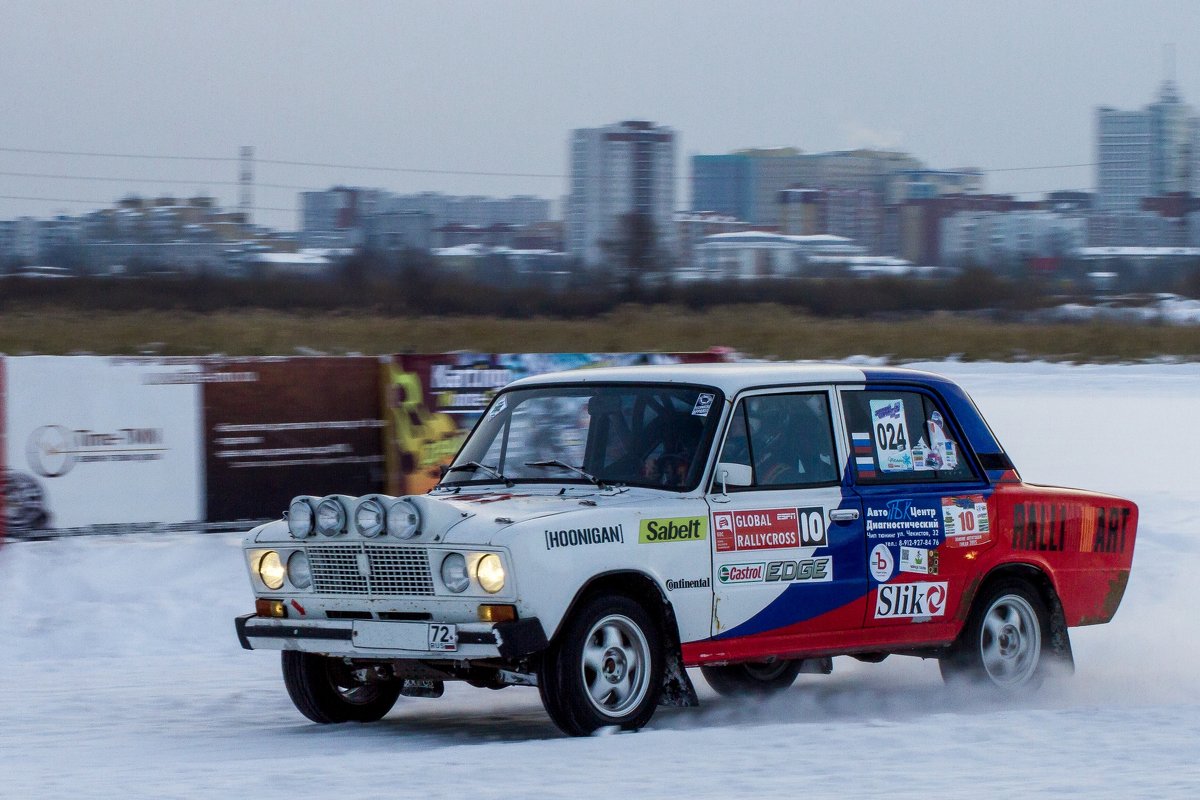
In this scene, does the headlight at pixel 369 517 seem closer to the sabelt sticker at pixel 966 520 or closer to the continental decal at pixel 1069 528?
the sabelt sticker at pixel 966 520

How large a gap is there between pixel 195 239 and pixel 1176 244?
5288cm

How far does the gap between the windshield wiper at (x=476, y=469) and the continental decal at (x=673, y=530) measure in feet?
2.90

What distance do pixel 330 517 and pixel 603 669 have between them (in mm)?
1355

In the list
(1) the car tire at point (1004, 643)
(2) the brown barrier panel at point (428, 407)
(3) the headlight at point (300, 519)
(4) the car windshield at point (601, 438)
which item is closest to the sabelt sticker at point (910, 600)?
(1) the car tire at point (1004, 643)

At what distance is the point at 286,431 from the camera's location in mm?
14023

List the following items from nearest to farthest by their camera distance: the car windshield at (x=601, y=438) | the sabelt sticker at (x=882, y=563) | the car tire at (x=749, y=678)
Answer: the car windshield at (x=601, y=438) < the sabelt sticker at (x=882, y=563) < the car tire at (x=749, y=678)

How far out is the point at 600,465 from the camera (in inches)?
309

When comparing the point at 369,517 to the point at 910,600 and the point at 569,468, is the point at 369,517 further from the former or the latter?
the point at 910,600

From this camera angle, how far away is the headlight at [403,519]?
7.05 metres

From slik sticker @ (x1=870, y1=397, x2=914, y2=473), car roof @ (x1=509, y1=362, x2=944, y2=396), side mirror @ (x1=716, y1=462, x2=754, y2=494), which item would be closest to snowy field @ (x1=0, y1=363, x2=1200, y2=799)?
side mirror @ (x1=716, y1=462, x2=754, y2=494)

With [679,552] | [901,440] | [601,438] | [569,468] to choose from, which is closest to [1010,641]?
[901,440]

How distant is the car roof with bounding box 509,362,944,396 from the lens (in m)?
8.00

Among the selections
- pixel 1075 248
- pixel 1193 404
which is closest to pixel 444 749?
pixel 1193 404

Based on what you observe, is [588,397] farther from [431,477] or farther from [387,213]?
[387,213]
